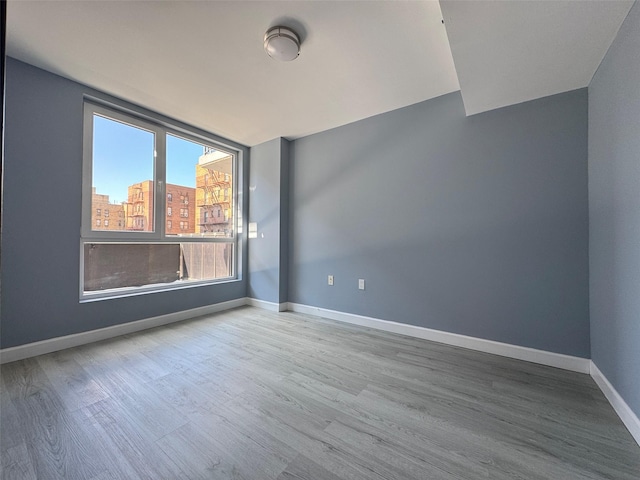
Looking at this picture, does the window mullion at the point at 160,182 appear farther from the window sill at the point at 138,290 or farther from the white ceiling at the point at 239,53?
the window sill at the point at 138,290

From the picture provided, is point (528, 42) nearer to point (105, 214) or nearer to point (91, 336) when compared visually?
point (105, 214)

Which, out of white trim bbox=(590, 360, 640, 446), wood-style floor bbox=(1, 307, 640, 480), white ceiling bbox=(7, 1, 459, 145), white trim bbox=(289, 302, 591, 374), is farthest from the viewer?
white trim bbox=(289, 302, 591, 374)

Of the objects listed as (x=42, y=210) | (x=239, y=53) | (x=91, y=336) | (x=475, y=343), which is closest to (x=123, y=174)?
(x=42, y=210)

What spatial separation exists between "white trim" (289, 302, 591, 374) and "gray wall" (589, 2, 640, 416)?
0.16m

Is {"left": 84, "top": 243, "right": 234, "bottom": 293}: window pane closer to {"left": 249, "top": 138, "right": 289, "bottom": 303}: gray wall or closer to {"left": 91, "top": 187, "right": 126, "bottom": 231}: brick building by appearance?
{"left": 91, "top": 187, "right": 126, "bottom": 231}: brick building

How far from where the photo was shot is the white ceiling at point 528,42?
1425 mm

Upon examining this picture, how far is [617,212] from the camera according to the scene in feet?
5.17

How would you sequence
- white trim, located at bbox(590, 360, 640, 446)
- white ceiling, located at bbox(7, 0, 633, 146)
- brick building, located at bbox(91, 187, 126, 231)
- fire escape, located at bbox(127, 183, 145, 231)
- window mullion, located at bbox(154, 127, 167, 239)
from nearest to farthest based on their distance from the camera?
white trim, located at bbox(590, 360, 640, 446) → white ceiling, located at bbox(7, 0, 633, 146) → brick building, located at bbox(91, 187, 126, 231) → fire escape, located at bbox(127, 183, 145, 231) → window mullion, located at bbox(154, 127, 167, 239)

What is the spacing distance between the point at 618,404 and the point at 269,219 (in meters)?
3.45

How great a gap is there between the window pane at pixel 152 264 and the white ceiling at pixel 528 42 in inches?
130

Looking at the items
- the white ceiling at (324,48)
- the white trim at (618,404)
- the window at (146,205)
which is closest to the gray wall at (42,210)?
the window at (146,205)

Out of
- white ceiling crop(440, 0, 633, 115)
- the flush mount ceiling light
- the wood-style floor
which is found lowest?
the wood-style floor

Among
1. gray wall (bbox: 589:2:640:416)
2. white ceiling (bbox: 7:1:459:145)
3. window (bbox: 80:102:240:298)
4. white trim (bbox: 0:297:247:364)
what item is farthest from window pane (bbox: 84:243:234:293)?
gray wall (bbox: 589:2:640:416)

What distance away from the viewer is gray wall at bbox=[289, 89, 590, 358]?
2.06 metres
